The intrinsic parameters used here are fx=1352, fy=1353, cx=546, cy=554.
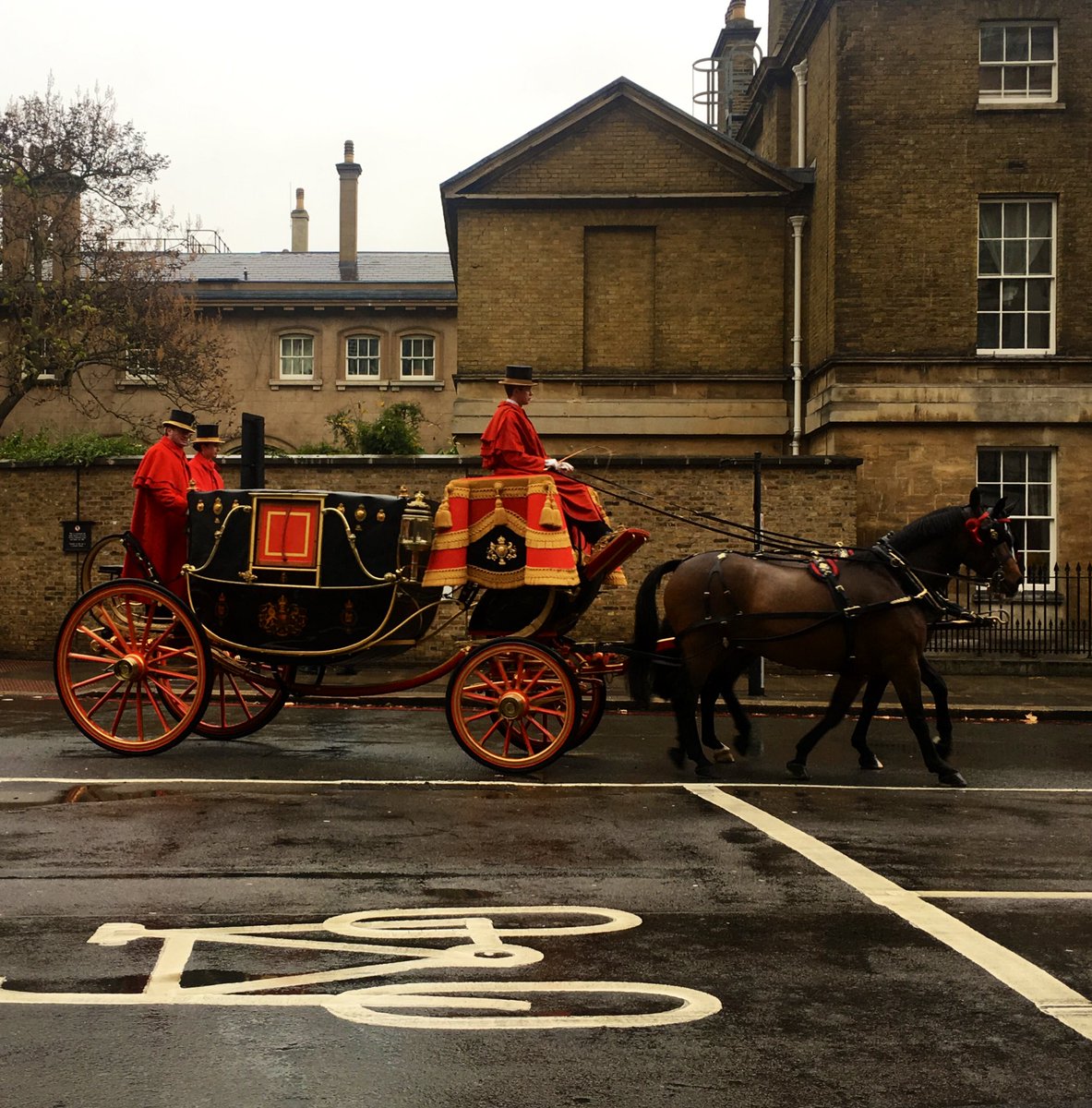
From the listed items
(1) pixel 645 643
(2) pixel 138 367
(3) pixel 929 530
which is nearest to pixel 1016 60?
(3) pixel 929 530

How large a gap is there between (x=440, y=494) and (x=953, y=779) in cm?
1057

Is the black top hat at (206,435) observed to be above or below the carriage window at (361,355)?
below

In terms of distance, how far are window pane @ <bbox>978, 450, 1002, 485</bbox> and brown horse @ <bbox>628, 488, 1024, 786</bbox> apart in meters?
12.1

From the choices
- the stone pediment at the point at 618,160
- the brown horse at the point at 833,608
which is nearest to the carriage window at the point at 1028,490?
the stone pediment at the point at 618,160

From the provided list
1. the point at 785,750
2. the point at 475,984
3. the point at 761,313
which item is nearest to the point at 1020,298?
the point at 761,313

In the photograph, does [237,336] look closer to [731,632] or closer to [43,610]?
[43,610]

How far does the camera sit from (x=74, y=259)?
26641 mm

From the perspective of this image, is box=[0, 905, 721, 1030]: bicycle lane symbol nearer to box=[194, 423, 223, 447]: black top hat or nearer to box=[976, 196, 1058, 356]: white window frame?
box=[194, 423, 223, 447]: black top hat

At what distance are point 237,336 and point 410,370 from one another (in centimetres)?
495

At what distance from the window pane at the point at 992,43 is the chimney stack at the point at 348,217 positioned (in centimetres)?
2370

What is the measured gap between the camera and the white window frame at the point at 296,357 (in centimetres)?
3819

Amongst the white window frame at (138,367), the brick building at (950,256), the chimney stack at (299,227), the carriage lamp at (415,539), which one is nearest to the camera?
the carriage lamp at (415,539)

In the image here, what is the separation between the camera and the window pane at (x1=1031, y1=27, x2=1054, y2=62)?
70.3 feet

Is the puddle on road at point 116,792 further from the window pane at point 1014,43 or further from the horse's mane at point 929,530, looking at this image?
the window pane at point 1014,43
